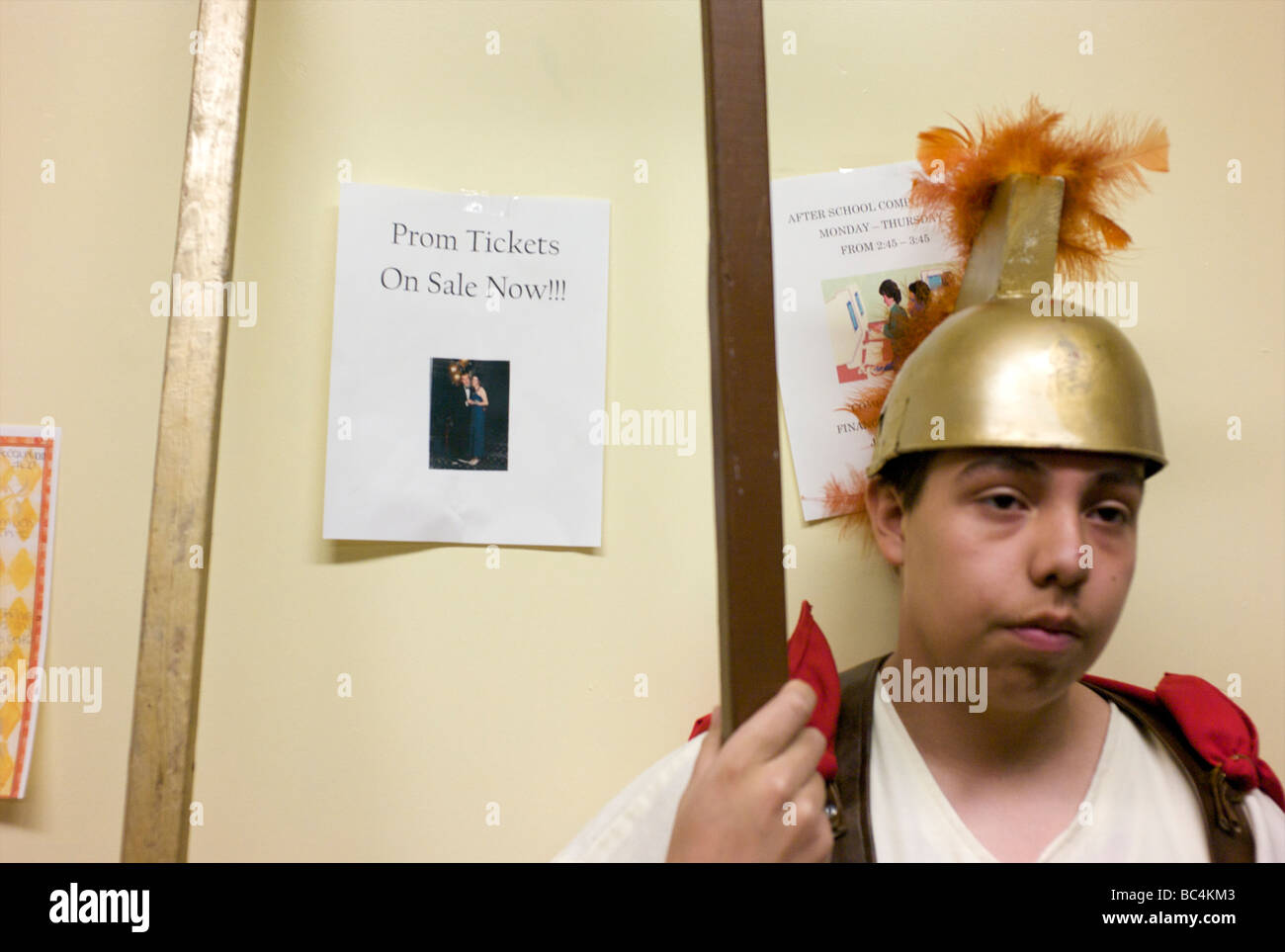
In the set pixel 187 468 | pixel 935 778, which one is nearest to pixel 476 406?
pixel 187 468

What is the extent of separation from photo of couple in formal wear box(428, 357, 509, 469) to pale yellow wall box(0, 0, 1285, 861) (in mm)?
78

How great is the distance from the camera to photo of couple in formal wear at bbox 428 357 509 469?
803 mm

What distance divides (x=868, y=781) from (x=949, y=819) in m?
0.06

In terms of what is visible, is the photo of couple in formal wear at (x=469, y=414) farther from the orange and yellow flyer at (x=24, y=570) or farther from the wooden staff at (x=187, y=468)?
the orange and yellow flyer at (x=24, y=570)

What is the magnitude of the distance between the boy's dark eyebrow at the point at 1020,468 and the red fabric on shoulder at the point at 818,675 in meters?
0.16

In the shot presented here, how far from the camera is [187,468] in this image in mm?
688

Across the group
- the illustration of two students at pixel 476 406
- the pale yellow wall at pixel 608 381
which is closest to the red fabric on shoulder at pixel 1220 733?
the pale yellow wall at pixel 608 381

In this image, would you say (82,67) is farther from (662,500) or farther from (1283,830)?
(1283,830)

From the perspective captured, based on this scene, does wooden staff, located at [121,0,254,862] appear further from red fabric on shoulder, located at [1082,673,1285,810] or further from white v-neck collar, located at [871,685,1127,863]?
red fabric on shoulder, located at [1082,673,1285,810]

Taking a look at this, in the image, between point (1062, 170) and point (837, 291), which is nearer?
point (1062, 170)

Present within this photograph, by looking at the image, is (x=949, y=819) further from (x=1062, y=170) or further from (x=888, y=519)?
(x=1062, y=170)

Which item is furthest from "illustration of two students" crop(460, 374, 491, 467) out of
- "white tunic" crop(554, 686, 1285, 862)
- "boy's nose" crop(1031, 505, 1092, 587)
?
"boy's nose" crop(1031, 505, 1092, 587)

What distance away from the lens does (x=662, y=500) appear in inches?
32.3
